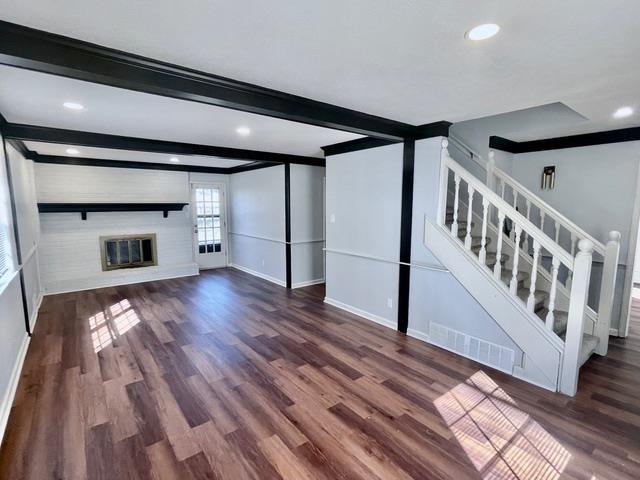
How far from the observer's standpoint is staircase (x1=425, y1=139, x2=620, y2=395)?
98.6 inches

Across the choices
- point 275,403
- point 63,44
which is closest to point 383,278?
point 275,403

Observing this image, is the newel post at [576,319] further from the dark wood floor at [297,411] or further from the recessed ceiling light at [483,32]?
the recessed ceiling light at [483,32]

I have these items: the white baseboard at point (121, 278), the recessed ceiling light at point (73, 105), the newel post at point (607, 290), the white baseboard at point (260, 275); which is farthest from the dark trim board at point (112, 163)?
the newel post at point (607, 290)

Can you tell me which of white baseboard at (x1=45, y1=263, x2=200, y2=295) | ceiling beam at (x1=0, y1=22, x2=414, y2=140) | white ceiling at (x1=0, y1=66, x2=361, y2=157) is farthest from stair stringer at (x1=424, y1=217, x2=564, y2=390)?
white baseboard at (x1=45, y1=263, x2=200, y2=295)

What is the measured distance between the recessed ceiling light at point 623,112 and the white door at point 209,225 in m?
6.76

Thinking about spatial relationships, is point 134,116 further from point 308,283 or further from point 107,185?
point 308,283

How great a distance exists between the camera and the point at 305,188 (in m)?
5.77

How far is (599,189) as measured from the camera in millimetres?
3885

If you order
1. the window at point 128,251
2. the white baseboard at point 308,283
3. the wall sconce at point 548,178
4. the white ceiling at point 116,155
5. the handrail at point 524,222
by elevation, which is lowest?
the white baseboard at point 308,283

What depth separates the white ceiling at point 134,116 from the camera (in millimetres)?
2273

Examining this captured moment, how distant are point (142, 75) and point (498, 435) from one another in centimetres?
318

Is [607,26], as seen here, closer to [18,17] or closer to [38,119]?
[18,17]

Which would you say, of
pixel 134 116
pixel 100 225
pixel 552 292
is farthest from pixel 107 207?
pixel 552 292

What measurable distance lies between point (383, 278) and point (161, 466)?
2.90 meters
